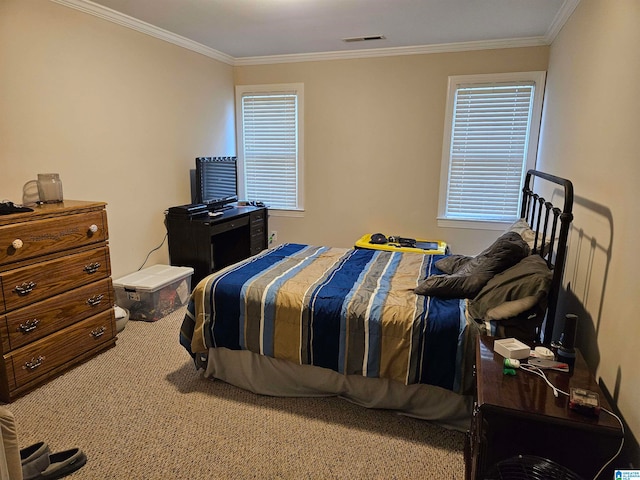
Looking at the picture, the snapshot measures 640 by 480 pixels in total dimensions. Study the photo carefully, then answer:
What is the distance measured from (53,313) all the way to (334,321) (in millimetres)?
1767

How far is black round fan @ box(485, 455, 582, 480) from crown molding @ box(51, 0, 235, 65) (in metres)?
3.83

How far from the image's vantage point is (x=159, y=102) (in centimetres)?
391

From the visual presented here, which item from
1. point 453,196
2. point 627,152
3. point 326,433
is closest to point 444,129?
point 453,196

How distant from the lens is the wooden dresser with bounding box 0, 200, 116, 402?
2.26 metres

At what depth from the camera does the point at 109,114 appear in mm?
3389

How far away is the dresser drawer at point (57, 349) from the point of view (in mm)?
2312

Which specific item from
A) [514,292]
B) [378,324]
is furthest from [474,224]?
[378,324]

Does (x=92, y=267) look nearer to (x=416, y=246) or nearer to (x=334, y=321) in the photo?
(x=334, y=321)

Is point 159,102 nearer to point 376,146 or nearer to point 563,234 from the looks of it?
point 376,146

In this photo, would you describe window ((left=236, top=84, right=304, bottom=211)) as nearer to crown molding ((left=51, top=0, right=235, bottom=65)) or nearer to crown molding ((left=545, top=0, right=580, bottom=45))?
crown molding ((left=51, top=0, right=235, bottom=65))

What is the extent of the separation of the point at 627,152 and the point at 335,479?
1912 mm

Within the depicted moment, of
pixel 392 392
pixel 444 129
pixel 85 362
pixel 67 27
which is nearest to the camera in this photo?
pixel 392 392

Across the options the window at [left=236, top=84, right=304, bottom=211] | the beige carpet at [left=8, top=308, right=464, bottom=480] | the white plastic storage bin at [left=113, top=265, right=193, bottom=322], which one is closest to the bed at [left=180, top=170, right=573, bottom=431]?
the beige carpet at [left=8, top=308, right=464, bottom=480]

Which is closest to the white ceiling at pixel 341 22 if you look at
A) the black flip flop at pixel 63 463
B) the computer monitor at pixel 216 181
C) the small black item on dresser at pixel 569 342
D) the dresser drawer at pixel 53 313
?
the computer monitor at pixel 216 181
